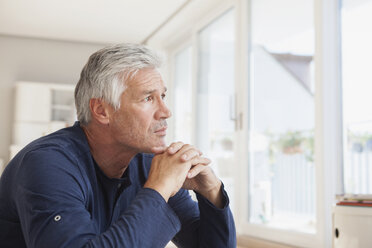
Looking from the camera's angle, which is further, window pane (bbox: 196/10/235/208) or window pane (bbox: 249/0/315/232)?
window pane (bbox: 196/10/235/208)

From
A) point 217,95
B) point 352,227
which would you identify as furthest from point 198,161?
point 217,95

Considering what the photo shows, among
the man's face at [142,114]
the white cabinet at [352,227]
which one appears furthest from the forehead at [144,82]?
the white cabinet at [352,227]

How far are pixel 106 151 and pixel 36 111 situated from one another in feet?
16.2

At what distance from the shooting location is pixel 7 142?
619cm

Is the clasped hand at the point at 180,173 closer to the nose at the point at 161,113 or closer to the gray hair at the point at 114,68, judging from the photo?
the nose at the point at 161,113

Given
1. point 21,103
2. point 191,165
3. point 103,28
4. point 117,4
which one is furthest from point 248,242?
point 21,103

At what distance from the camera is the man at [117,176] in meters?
1.11

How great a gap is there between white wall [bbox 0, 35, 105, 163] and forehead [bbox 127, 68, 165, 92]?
521 cm

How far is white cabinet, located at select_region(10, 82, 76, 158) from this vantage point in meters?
6.07

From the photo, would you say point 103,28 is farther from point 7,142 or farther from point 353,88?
point 353,88

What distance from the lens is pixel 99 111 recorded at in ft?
4.77

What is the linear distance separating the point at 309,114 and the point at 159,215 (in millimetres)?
2020

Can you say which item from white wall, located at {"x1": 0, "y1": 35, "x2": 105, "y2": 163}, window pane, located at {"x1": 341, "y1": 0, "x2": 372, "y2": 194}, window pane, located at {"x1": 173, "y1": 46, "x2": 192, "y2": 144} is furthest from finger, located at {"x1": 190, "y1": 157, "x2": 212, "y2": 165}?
white wall, located at {"x1": 0, "y1": 35, "x2": 105, "y2": 163}

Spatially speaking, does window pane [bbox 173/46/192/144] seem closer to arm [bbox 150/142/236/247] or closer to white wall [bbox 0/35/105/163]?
white wall [bbox 0/35/105/163]
